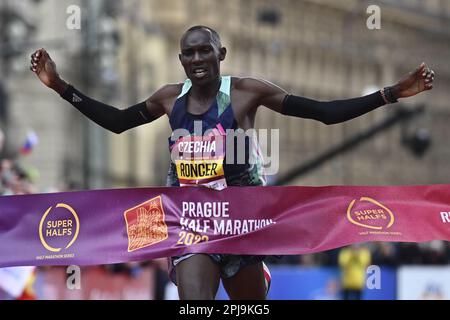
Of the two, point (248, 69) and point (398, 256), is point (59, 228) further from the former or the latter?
point (248, 69)

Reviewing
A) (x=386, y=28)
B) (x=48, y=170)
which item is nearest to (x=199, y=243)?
(x=48, y=170)

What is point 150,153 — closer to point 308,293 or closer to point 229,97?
point 308,293

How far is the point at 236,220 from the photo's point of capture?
873 centimetres

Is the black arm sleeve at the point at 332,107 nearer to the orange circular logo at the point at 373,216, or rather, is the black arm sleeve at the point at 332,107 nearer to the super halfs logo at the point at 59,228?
the orange circular logo at the point at 373,216

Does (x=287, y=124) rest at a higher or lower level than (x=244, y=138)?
higher

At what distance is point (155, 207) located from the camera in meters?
8.77

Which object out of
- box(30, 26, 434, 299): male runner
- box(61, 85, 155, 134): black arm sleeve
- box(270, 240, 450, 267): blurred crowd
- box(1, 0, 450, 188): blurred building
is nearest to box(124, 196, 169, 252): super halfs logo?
box(30, 26, 434, 299): male runner

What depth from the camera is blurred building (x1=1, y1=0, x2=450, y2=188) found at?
3428cm

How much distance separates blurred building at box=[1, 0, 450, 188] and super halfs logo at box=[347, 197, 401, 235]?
15.1 m

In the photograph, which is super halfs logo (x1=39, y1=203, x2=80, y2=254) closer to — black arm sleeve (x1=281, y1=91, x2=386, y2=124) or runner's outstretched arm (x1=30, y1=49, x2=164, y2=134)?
runner's outstretched arm (x1=30, y1=49, x2=164, y2=134)

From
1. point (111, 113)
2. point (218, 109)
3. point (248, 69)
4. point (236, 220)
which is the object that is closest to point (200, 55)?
point (218, 109)

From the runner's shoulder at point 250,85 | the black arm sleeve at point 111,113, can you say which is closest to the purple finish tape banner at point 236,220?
the black arm sleeve at point 111,113

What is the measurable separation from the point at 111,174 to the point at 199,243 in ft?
103
